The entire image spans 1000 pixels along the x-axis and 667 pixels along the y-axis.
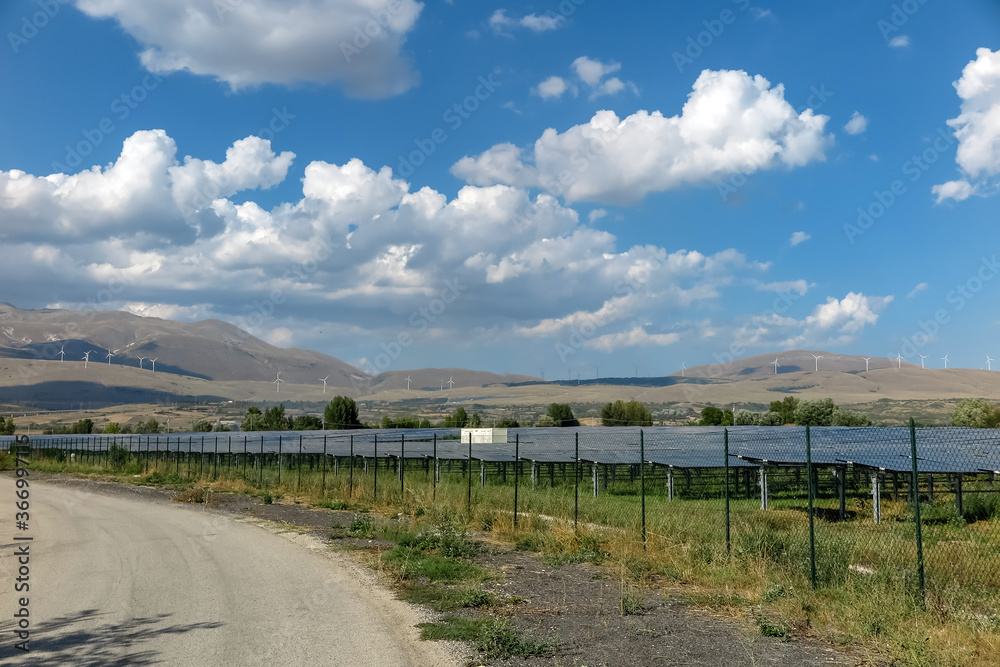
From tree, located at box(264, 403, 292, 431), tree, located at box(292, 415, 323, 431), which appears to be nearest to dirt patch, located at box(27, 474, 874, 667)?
tree, located at box(292, 415, 323, 431)

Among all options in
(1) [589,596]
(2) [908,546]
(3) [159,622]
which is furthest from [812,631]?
(3) [159,622]

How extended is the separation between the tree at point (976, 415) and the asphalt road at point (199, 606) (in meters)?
62.3

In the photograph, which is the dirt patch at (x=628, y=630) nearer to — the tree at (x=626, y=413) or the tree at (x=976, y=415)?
the tree at (x=976, y=415)

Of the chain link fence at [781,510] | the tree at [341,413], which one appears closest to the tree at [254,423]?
the tree at [341,413]

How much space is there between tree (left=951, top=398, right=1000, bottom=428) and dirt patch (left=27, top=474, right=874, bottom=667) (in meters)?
59.2

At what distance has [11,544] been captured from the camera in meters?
15.4

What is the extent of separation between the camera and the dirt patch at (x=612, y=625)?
25.2 feet

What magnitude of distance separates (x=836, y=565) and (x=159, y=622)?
9.79 meters

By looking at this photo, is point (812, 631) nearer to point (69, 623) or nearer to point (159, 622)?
point (159, 622)

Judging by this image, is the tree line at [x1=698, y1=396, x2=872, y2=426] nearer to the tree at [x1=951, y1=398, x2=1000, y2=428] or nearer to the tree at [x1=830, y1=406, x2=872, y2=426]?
the tree at [x1=830, y1=406, x2=872, y2=426]

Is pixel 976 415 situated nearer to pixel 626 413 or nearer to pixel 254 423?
pixel 626 413

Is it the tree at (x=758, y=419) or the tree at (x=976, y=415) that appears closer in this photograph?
the tree at (x=976, y=415)

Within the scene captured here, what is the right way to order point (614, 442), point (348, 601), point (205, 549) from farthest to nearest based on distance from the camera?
point (614, 442) < point (205, 549) < point (348, 601)

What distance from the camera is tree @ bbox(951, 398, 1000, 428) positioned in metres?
58.0
